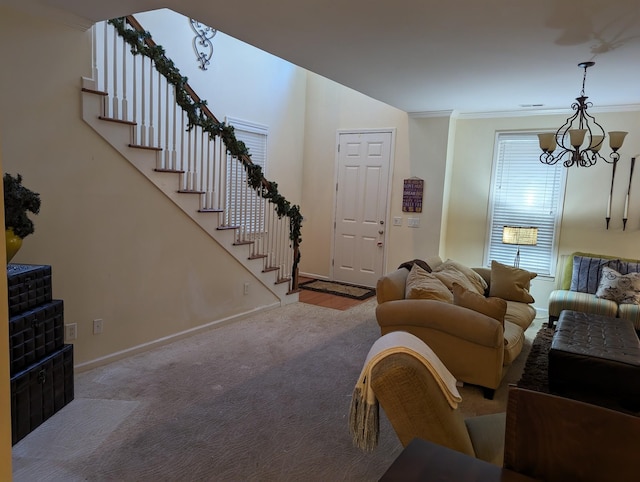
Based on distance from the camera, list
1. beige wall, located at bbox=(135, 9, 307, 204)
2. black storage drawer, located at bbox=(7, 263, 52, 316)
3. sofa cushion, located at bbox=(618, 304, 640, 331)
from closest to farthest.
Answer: black storage drawer, located at bbox=(7, 263, 52, 316), sofa cushion, located at bbox=(618, 304, 640, 331), beige wall, located at bbox=(135, 9, 307, 204)

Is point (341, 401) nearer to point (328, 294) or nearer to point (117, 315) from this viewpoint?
point (117, 315)

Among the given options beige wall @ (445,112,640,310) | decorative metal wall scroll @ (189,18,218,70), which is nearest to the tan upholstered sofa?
beige wall @ (445,112,640,310)

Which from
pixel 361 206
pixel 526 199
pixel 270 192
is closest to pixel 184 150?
pixel 270 192

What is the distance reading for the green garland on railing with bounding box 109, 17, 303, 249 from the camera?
3379mm

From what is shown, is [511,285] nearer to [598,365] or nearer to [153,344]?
[598,365]

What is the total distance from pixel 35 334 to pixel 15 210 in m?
0.75

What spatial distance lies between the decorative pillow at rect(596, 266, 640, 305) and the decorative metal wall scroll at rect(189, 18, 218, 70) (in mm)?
5114

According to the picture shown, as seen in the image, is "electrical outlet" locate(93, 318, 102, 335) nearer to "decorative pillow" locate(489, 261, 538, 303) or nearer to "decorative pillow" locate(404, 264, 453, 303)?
"decorative pillow" locate(404, 264, 453, 303)

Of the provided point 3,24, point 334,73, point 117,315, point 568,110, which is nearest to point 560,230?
point 568,110

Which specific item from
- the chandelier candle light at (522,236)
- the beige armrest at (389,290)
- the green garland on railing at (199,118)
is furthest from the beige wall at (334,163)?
the beige armrest at (389,290)

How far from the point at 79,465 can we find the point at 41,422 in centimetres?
54

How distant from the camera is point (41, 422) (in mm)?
2525

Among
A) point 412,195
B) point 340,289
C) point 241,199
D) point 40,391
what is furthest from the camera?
point 340,289

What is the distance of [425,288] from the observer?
10.9 feet
